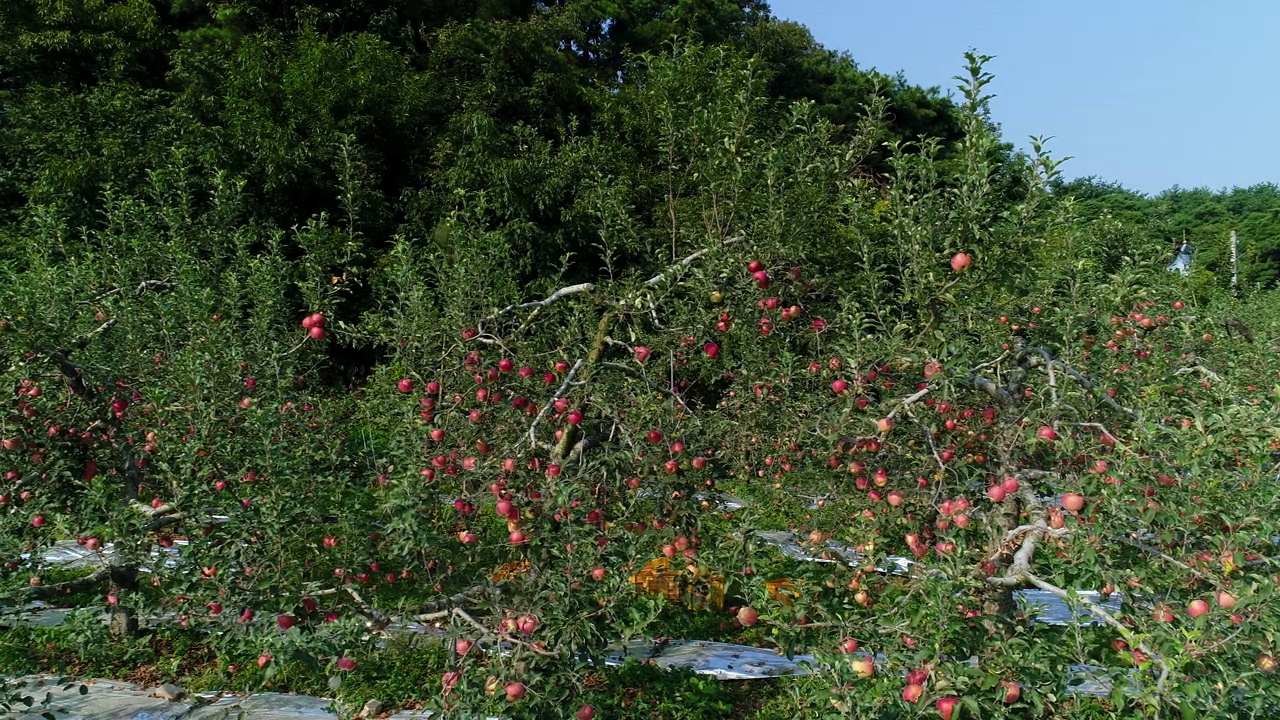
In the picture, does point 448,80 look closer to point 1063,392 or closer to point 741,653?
point 741,653

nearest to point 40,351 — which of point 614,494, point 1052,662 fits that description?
point 614,494

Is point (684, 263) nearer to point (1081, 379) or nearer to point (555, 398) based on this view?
point (555, 398)

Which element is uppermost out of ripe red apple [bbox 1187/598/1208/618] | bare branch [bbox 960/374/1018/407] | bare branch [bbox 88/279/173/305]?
bare branch [bbox 88/279/173/305]

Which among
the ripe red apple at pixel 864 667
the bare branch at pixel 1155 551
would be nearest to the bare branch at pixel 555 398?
the ripe red apple at pixel 864 667

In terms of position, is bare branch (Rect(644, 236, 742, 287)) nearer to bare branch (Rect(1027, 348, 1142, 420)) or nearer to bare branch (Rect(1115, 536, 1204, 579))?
bare branch (Rect(1027, 348, 1142, 420))

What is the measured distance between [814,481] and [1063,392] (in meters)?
1.19

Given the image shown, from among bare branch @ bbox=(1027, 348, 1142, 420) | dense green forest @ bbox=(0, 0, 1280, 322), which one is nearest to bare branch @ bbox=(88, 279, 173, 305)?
bare branch @ bbox=(1027, 348, 1142, 420)

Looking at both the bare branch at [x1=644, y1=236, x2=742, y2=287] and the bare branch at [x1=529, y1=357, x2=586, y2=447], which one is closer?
the bare branch at [x1=529, y1=357, x2=586, y2=447]

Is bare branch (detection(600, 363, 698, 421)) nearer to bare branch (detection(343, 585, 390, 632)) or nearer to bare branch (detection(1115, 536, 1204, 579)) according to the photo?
bare branch (detection(343, 585, 390, 632))

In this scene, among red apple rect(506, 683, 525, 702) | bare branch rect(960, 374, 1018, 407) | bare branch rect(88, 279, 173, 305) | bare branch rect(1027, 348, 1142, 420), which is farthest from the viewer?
bare branch rect(88, 279, 173, 305)

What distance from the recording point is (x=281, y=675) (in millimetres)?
3459

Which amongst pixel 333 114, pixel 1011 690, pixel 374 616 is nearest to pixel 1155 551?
pixel 1011 690

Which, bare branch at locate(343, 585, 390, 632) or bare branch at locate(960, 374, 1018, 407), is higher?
bare branch at locate(960, 374, 1018, 407)

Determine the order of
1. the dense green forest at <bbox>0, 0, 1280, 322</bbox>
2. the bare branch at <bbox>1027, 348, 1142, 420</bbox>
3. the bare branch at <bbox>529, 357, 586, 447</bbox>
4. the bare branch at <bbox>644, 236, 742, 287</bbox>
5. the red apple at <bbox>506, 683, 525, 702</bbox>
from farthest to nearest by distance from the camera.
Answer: the dense green forest at <bbox>0, 0, 1280, 322</bbox>, the bare branch at <bbox>644, 236, 742, 287</bbox>, the bare branch at <bbox>529, 357, 586, 447</bbox>, the bare branch at <bbox>1027, 348, 1142, 420</bbox>, the red apple at <bbox>506, 683, 525, 702</bbox>
